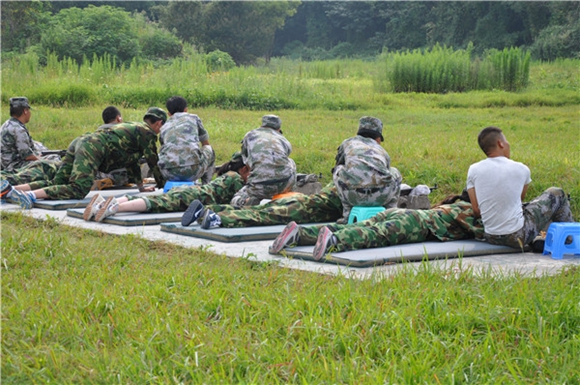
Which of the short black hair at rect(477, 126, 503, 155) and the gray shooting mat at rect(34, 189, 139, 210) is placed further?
the gray shooting mat at rect(34, 189, 139, 210)

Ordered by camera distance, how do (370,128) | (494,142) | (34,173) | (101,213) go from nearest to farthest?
(494,142), (370,128), (101,213), (34,173)

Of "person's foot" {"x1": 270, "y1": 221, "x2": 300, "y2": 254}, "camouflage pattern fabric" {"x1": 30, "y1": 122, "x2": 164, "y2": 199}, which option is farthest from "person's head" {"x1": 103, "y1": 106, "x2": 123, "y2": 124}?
"person's foot" {"x1": 270, "y1": 221, "x2": 300, "y2": 254}

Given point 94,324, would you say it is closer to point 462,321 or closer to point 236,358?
point 236,358

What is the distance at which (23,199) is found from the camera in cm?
957

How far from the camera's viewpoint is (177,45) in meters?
44.7

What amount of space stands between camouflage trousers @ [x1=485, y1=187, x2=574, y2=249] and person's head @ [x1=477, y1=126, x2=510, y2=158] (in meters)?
0.55

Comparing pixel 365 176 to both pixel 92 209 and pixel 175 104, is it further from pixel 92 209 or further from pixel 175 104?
pixel 175 104

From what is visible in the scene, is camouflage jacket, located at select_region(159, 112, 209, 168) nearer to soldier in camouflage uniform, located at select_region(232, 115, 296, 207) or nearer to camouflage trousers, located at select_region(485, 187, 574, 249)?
soldier in camouflage uniform, located at select_region(232, 115, 296, 207)

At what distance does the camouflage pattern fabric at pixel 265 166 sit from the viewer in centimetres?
899

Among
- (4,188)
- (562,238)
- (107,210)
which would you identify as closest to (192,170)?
(107,210)

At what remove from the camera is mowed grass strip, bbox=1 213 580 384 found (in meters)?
3.98

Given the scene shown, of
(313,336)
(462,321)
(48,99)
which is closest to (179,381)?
(313,336)

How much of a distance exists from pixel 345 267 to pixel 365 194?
1946 mm

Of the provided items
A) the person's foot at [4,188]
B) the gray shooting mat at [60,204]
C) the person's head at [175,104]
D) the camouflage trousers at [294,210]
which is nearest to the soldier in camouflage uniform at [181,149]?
the person's head at [175,104]
